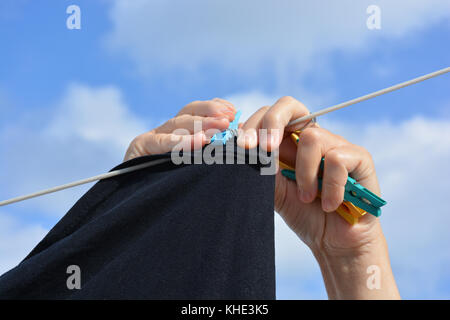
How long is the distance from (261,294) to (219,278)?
0.08m

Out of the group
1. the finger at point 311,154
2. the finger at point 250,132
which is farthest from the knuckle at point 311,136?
the finger at point 250,132

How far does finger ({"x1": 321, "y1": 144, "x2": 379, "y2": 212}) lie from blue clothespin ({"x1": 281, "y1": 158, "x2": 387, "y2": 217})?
30 mm

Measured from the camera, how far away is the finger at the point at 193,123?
0.93m

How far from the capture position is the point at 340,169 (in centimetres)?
94

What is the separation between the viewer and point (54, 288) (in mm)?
790

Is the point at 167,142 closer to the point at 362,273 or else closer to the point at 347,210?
the point at 347,210

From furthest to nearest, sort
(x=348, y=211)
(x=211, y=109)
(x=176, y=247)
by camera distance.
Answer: (x=348, y=211), (x=211, y=109), (x=176, y=247)

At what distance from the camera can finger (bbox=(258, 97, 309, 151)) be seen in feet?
2.90

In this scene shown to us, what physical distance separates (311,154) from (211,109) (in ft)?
0.86

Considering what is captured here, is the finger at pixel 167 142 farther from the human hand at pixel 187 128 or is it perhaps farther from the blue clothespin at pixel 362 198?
the blue clothespin at pixel 362 198

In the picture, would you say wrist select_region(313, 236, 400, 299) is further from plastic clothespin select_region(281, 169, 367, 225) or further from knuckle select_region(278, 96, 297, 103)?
knuckle select_region(278, 96, 297, 103)

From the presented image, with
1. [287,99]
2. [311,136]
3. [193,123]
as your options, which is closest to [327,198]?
[311,136]
